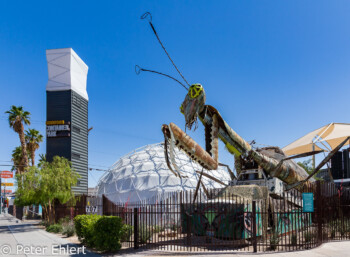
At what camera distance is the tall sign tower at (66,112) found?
31141 millimetres

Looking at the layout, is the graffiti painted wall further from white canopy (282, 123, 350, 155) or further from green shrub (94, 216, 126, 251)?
white canopy (282, 123, 350, 155)

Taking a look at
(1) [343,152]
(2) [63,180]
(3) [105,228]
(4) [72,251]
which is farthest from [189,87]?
(1) [343,152]

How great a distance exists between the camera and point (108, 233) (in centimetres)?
1188

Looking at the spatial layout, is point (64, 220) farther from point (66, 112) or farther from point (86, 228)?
point (66, 112)

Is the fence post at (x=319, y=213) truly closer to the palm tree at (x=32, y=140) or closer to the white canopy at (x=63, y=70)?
the white canopy at (x=63, y=70)

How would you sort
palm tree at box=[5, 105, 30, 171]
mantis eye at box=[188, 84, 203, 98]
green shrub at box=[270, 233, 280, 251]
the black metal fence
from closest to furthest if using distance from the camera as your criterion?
mantis eye at box=[188, 84, 203, 98] < green shrub at box=[270, 233, 280, 251] < the black metal fence < palm tree at box=[5, 105, 30, 171]

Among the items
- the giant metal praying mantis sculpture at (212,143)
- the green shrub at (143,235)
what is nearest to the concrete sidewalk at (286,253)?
the green shrub at (143,235)

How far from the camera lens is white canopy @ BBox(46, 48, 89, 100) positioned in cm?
3189

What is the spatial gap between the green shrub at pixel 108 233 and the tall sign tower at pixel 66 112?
62.6 ft

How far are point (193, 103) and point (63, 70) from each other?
2585cm

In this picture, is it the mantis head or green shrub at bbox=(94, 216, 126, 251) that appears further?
green shrub at bbox=(94, 216, 126, 251)

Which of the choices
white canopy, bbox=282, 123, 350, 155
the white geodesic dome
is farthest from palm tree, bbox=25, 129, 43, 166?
white canopy, bbox=282, 123, 350, 155

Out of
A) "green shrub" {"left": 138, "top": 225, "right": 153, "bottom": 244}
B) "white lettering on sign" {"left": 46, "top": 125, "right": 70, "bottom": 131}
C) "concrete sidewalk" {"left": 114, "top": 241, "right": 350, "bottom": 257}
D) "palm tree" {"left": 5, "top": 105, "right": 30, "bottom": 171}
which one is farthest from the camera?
"palm tree" {"left": 5, "top": 105, "right": 30, "bottom": 171}

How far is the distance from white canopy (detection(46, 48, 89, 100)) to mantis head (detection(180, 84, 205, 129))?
24632 mm
